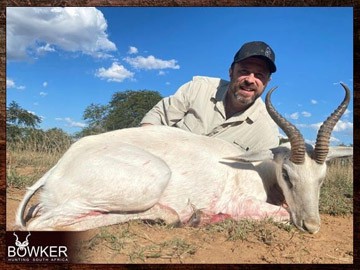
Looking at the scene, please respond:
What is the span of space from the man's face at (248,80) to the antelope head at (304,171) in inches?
73.4

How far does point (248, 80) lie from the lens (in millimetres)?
6281

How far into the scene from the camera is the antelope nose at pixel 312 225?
4242 mm

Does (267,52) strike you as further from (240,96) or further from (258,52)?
(240,96)

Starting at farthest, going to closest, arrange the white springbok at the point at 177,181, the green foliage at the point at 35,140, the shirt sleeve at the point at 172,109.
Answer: the green foliage at the point at 35,140
the shirt sleeve at the point at 172,109
the white springbok at the point at 177,181

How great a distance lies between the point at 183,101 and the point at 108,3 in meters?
4.08

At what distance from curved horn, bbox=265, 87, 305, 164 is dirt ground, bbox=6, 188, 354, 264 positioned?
0.70 metres

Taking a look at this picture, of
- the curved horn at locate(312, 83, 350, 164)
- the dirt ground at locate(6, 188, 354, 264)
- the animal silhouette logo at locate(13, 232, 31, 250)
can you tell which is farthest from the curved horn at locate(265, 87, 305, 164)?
the animal silhouette logo at locate(13, 232, 31, 250)

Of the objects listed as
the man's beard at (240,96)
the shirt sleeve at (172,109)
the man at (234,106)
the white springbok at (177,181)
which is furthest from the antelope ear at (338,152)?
the shirt sleeve at (172,109)

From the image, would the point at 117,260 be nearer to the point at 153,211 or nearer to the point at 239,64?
the point at 153,211

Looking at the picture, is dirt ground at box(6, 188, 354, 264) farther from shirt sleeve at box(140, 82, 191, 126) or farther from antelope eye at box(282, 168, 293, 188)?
shirt sleeve at box(140, 82, 191, 126)

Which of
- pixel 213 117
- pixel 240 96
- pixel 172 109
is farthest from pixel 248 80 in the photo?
pixel 172 109

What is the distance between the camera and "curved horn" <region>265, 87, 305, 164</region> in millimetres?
4352

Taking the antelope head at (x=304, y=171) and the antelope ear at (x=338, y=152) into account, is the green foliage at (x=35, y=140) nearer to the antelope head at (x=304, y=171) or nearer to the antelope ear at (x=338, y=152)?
the antelope head at (x=304, y=171)

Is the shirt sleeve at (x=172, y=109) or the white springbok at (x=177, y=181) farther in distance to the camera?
the shirt sleeve at (x=172, y=109)
